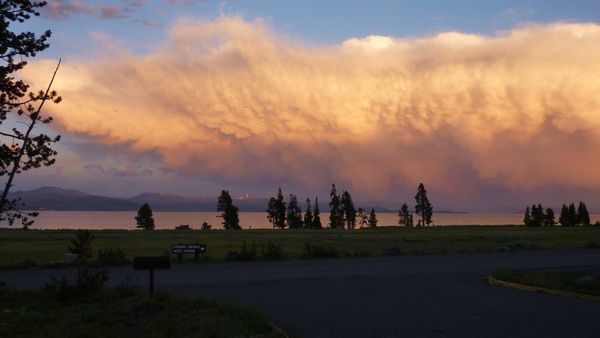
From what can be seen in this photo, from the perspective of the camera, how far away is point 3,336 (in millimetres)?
9570

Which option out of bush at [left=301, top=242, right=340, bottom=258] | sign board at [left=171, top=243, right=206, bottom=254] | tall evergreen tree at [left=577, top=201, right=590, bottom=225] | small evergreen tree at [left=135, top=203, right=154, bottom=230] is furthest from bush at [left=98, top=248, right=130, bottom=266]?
tall evergreen tree at [left=577, top=201, right=590, bottom=225]

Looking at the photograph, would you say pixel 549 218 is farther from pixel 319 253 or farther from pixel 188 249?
pixel 188 249

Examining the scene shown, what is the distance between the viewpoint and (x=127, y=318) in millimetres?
10984

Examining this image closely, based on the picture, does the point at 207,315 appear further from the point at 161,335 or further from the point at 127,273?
the point at 127,273

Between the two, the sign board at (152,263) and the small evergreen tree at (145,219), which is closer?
the sign board at (152,263)

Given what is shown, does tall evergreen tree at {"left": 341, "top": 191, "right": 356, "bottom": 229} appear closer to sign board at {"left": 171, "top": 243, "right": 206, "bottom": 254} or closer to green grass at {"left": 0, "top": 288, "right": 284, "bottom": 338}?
sign board at {"left": 171, "top": 243, "right": 206, "bottom": 254}

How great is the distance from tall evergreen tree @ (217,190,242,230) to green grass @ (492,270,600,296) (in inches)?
3916

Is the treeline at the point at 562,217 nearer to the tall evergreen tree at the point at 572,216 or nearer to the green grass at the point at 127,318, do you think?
the tall evergreen tree at the point at 572,216

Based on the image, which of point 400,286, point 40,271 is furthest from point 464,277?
point 40,271

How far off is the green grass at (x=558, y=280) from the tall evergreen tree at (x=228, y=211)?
326 feet

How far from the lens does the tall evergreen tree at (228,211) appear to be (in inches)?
4624

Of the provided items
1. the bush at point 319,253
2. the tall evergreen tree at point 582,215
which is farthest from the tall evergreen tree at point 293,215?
the bush at point 319,253

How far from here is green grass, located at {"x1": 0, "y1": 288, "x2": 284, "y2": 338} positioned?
9.66m

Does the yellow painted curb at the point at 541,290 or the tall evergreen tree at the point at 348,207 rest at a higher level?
the tall evergreen tree at the point at 348,207
